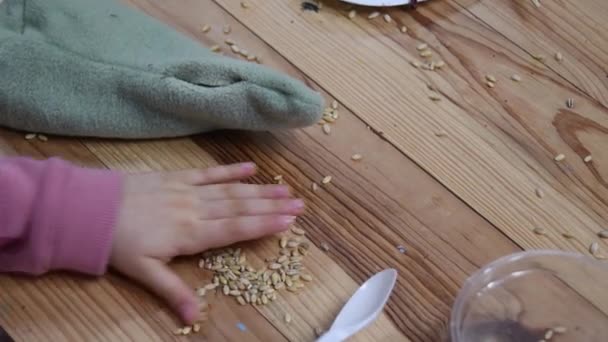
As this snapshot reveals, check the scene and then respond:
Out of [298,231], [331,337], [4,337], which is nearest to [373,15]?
[298,231]

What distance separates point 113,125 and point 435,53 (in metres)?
0.36

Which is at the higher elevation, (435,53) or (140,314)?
(435,53)

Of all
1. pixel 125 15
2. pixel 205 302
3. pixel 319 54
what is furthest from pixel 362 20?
pixel 205 302

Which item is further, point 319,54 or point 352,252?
point 319,54

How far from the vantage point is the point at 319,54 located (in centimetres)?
90

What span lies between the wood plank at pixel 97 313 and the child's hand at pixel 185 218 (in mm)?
18

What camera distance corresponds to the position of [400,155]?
2.75ft

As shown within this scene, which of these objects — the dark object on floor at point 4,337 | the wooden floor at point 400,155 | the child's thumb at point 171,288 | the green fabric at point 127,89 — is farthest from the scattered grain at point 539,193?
the dark object on floor at point 4,337

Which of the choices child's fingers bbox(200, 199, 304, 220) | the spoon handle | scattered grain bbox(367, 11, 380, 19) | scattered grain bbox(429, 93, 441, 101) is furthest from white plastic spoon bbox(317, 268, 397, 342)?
scattered grain bbox(367, 11, 380, 19)

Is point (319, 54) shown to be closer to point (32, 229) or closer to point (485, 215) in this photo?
point (485, 215)

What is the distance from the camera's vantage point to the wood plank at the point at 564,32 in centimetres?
90

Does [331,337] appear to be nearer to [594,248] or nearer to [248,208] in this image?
[248,208]

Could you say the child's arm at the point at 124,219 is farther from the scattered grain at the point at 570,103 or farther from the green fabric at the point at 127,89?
the scattered grain at the point at 570,103

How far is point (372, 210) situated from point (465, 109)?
16cm
